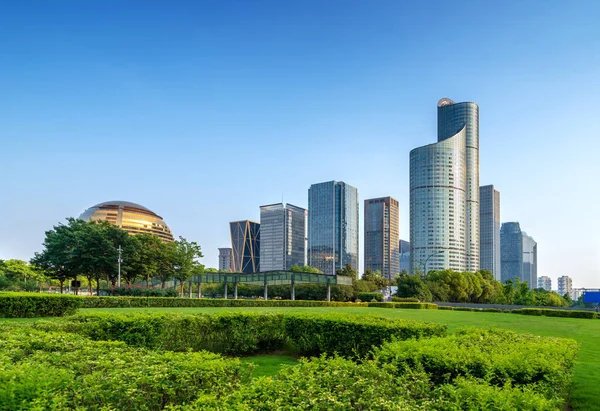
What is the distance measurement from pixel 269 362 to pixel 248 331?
1.35 meters

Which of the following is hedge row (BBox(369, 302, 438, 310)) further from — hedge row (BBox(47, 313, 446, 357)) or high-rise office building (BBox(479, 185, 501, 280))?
high-rise office building (BBox(479, 185, 501, 280))

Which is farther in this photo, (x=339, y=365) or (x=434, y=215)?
(x=434, y=215)

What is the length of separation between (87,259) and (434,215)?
119 meters

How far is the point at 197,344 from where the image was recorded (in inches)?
441

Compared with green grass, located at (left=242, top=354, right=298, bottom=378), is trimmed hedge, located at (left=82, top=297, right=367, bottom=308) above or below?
below

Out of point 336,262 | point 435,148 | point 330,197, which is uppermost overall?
point 435,148

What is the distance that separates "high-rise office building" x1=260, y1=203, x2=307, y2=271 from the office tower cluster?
1.46ft

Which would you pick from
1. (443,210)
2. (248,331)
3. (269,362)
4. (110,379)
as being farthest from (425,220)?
(110,379)

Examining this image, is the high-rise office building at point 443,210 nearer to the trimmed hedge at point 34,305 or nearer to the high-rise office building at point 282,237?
the high-rise office building at point 282,237

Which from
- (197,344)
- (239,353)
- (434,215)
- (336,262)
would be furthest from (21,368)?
(336,262)

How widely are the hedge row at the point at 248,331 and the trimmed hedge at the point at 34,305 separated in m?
9.55

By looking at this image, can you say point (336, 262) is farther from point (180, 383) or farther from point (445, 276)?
point (180, 383)

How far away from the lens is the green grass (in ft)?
30.8

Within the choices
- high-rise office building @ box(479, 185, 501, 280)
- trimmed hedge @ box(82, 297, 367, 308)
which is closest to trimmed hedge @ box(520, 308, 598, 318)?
trimmed hedge @ box(82, 297, 367, 308)
